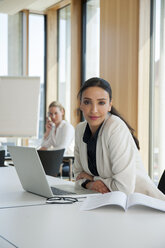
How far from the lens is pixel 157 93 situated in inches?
226

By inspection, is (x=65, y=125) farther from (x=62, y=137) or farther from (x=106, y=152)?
(x=106, y=152)

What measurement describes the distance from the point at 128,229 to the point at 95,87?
121cm

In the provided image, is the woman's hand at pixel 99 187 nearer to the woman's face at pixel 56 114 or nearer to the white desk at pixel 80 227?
the white desk at pixel 80 227

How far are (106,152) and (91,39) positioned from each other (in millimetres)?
5541

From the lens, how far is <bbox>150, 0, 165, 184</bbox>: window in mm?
5613

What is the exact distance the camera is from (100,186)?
2477 mm

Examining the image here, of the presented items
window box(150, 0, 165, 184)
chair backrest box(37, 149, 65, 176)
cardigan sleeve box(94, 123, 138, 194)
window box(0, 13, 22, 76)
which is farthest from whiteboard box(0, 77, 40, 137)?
cardigan sleeve box(94, 123, 138, 194)

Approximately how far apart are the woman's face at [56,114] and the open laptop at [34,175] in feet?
11.1

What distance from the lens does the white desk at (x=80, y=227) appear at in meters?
1.41

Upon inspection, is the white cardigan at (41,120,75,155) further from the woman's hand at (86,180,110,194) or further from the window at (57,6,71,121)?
the woman's hand at (86,180,110,194)

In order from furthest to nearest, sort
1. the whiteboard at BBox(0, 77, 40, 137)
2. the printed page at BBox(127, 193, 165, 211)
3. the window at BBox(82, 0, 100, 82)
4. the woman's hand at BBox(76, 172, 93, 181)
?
the window at BBox(82, 0, 100, 82), the whiteboard at BBox(0, 77, 40, 137), the woman's hand at BBox(76, 172, 93, 181), the printed page at BBox(127, 193, 165, 211)

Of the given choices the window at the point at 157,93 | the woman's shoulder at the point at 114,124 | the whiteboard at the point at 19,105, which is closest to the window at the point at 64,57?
the whiteboard at the point at 19,105

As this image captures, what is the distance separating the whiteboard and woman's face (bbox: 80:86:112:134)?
3708 mm

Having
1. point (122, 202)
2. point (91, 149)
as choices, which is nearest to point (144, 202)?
point (122, 202)
